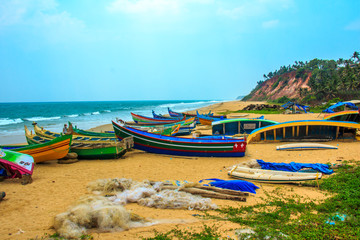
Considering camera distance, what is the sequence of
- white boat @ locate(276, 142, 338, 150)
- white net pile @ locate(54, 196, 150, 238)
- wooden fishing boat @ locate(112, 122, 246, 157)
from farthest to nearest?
white boat @ locate(276, 142, 338, 150)
wooden fishing boat @ locate(112, 122, 246, 157)
white net pile @ locate(54, 196, 150, 238)

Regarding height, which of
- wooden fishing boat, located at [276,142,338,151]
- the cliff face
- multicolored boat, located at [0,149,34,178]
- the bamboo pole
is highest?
the cliff face

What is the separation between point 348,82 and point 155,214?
47685 mm

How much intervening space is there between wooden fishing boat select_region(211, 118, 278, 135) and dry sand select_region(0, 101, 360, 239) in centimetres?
261

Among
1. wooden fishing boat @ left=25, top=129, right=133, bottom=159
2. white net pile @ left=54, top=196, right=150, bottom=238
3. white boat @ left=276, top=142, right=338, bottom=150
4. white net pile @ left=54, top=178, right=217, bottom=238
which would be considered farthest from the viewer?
wooden fishing boat @ left=25, top=129, right=133, bottom=159

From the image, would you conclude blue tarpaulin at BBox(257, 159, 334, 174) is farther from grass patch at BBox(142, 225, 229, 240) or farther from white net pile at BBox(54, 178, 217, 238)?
grass patch at BBox(142, 225, 229, 240)

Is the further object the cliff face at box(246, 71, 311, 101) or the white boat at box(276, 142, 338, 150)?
the cliff face at box(246, 71, 311, 101)

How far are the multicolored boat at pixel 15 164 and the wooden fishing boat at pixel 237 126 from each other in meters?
12.7

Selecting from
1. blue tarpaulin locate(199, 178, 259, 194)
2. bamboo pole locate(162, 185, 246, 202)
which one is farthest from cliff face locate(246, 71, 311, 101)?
bamboo pole locate(162, 185, 246, 202)

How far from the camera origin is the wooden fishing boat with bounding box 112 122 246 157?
42.7 feet

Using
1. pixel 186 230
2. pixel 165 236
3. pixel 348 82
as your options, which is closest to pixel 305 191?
pixel 186 230

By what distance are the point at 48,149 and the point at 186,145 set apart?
738cm

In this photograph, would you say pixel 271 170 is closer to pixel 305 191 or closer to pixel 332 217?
pixel 305 191

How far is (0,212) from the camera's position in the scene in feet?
22.3

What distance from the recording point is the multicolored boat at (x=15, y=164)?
9.07 m
